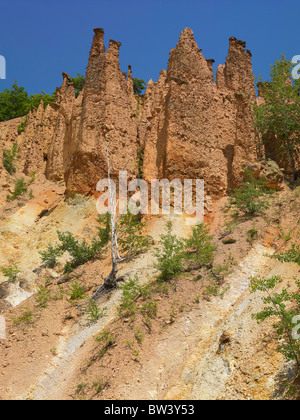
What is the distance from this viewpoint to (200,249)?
13531mm

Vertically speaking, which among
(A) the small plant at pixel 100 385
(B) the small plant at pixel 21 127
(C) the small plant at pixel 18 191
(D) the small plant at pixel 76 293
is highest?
(B) the small plant at pixel 21 127

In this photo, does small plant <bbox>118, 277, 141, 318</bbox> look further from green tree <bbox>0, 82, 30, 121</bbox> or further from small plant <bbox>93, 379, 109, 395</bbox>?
green tree <bbox>0, 82, 30, 121</bbox>

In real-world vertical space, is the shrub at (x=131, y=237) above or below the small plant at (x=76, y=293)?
above

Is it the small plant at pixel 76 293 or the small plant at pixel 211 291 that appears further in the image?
the small plant at pixel 76 293

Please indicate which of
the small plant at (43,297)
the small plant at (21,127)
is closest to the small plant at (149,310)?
the small plant at (43,297)

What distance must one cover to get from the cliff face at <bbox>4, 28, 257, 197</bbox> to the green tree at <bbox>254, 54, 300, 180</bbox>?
795 millimetres

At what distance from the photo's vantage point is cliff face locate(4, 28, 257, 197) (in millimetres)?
16922

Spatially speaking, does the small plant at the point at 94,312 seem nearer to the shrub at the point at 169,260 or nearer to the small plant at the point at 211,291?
the shrub at the point at 169,260

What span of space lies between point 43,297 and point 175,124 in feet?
25.6

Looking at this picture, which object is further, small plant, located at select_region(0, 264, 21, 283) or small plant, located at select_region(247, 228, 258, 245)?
small plant, located at select_region(0, 264, 21, 283)

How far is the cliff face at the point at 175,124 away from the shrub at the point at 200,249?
3267mm

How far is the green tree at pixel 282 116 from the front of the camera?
1820 centimetres

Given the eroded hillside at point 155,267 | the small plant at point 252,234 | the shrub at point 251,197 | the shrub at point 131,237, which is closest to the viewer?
the eroded hillside at point 155,267

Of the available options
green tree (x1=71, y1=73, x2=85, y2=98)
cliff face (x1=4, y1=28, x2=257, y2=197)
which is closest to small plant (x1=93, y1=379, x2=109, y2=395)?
cliff face (x1=4, y1=28, x2=257, y2=197)
